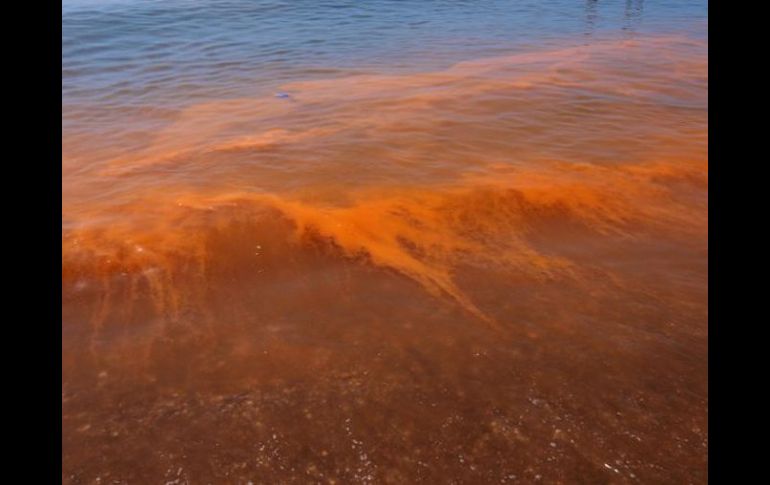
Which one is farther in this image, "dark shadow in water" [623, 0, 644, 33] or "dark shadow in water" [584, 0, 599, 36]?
"dark shadow in water" [623, 0, 644, 33]

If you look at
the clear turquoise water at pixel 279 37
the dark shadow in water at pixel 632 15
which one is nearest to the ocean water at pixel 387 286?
the clear turquoise water at pixel 279 37

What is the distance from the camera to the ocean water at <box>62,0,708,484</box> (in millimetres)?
2117

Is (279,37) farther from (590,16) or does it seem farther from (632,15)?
(632,15)

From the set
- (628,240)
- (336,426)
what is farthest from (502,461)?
(628,240)

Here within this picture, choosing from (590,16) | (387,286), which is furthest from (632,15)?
(387,286)

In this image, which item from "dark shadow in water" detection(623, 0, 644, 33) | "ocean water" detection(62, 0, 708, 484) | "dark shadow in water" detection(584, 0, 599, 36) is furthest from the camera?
"dark shadow in water" detection(623, 0, 644, 33)

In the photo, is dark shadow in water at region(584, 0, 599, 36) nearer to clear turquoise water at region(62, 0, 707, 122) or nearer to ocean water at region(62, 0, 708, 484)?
clear turquoise water at region(62, 0, 707, 122)

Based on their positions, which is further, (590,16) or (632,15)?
(632,15)

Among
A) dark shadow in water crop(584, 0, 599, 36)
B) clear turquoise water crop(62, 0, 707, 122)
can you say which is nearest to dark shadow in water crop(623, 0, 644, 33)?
clear turquoise water crop(62, 0, 707, 122)

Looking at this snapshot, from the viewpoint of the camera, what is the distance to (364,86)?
25.1 feet

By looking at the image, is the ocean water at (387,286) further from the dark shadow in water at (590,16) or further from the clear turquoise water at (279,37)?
the dark shadow in water at (590,16)

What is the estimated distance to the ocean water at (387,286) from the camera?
2.12m

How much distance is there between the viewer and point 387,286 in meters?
3.15
